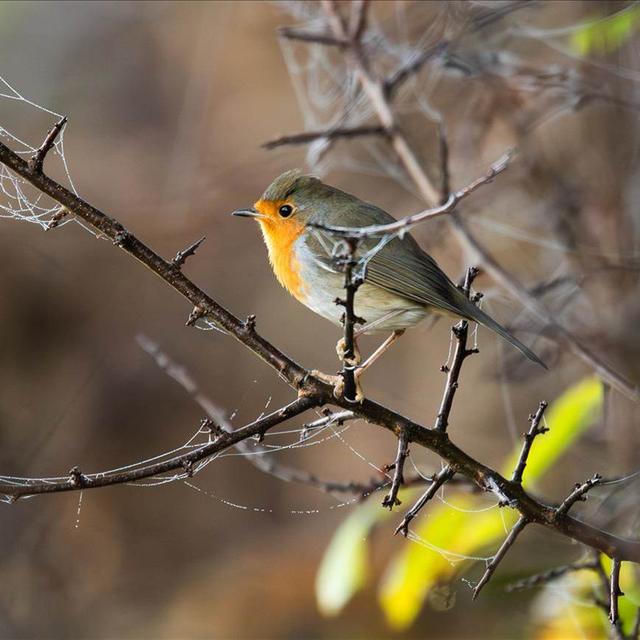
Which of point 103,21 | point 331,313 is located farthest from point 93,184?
point 331,313

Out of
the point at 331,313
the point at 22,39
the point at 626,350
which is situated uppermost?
the point at 22,39

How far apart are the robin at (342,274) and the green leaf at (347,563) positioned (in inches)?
26.9

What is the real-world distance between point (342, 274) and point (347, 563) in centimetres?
110

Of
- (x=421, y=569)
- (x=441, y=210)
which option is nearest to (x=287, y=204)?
(x=421, y=569)

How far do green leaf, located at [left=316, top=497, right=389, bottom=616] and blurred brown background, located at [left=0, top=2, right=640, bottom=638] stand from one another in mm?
1934

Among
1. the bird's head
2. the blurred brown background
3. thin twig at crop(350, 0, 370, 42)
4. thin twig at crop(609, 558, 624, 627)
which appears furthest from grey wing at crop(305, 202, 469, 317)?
the blurred brown background

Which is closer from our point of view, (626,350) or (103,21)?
(626,350)

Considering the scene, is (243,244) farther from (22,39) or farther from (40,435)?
(22,39)

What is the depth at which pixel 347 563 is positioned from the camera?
10.2ft

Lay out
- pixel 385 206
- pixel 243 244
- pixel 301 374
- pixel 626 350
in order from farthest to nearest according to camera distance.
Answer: pixel 243 244, pixel 385 206, pixel 626 350, pixel 301 374

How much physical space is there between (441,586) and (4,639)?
318cm

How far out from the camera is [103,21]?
7.14 meters

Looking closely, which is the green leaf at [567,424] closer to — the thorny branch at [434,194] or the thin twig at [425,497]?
the thorny branch at [434,194]

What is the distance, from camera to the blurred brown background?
18.0 feet
